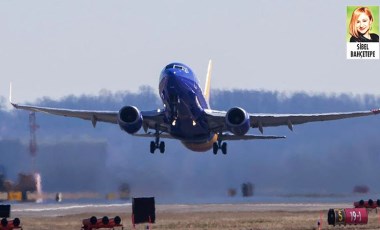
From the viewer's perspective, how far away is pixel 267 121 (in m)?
71.6

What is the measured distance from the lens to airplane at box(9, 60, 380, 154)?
63344mm

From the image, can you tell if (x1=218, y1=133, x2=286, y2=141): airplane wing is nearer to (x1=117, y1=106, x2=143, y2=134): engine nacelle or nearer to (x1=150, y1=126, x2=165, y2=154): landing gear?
(x1=150, y1=126, x2=165, y2=154): landing gear

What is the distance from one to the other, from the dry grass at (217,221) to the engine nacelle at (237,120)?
5412mm

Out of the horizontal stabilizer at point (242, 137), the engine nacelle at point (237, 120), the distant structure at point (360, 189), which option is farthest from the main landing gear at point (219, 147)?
the distant structure at point (360, 189)

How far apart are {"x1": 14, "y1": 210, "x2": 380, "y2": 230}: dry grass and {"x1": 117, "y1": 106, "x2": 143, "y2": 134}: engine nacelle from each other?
550 centimetres

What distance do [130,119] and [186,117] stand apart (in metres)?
3.55

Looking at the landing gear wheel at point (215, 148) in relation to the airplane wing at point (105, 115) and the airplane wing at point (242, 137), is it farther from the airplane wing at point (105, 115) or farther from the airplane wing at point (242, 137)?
the airplane wing at point (105, 115)

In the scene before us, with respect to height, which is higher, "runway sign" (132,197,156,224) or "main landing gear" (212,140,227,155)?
"main landing gear" (212,140,227,155)

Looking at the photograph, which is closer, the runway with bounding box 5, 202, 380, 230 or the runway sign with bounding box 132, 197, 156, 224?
the runway sign with bounding box 132, 197, 156, 224

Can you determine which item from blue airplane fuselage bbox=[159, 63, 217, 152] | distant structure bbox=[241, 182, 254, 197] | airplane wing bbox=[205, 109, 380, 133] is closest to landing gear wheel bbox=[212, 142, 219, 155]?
distant structure bbox=[241, 182, 254, 197]

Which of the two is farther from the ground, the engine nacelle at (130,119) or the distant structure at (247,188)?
the engine nacelle at (130,119)

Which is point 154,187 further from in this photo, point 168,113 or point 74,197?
point 168,113

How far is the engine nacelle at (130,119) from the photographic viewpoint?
63.9 meters

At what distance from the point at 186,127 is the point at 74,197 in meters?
11.5
